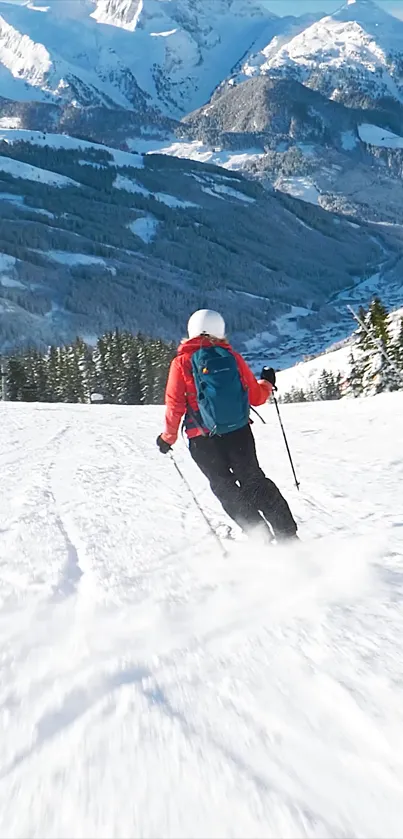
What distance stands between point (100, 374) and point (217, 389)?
177 feet

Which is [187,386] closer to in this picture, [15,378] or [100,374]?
[100,374]

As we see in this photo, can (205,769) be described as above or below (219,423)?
below

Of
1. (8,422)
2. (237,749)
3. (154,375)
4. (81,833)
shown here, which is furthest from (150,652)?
(154,375)

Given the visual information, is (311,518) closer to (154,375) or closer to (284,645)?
(284,645)

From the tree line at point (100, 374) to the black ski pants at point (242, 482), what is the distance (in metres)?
49.9

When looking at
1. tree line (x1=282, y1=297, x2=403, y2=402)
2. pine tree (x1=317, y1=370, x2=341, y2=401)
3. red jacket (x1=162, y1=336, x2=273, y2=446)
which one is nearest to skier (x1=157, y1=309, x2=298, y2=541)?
red jacket (x1=162, y1=336, x2=273, y2=446)

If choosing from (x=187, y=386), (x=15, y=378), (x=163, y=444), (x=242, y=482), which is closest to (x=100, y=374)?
(x=15, y=378)

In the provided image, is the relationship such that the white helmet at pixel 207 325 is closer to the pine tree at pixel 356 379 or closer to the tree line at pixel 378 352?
the tree line at pixel 378 352

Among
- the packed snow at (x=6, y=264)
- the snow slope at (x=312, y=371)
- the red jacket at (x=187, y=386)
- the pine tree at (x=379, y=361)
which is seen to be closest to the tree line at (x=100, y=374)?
the pine tree at (x=379, y=361)

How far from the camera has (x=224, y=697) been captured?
2.92m

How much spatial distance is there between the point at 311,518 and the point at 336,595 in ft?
7.56

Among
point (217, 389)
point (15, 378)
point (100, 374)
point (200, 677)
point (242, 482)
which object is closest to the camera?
point (200, 677)

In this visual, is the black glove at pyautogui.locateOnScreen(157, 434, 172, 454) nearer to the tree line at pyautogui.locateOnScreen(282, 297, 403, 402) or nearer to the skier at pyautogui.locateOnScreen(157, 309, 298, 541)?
the skier at pyautogui.locateOnScreen(157, 309, 298, 541)

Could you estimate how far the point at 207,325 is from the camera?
5047 mm
